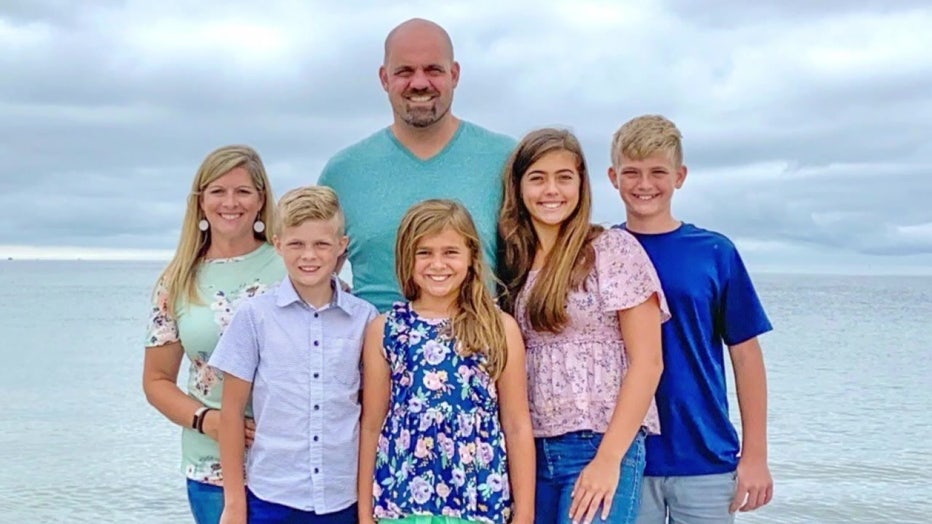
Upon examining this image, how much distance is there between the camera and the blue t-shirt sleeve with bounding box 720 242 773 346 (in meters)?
3.83

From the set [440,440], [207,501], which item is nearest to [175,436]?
[207,501]

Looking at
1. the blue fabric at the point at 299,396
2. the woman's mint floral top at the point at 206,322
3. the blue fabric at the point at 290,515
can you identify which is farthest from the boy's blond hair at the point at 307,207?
the blue fabric at the point at 290,515

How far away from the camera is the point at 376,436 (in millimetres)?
3375

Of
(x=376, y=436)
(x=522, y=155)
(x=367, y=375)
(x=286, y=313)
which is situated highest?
(x=522, y=155)

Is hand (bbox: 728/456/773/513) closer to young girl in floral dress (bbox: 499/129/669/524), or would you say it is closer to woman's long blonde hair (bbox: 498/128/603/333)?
young girl in floral dress (bbox: 499/129/669/524)

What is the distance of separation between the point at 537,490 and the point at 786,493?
9.56 meters

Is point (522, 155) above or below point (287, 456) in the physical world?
above

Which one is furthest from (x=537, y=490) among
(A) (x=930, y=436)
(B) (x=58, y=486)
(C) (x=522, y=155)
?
(A) (x=930, y=436)

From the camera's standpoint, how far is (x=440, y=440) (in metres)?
3.27

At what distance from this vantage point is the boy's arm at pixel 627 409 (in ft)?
10.7

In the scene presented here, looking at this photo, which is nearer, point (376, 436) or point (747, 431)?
point (376, 436)

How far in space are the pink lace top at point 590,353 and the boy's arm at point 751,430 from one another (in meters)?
0.72

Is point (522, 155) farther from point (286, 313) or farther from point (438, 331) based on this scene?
point (286, 313)

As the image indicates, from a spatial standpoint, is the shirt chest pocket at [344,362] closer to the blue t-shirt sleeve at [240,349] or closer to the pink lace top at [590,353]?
the blue t-shirt sleeve at [240,349]
